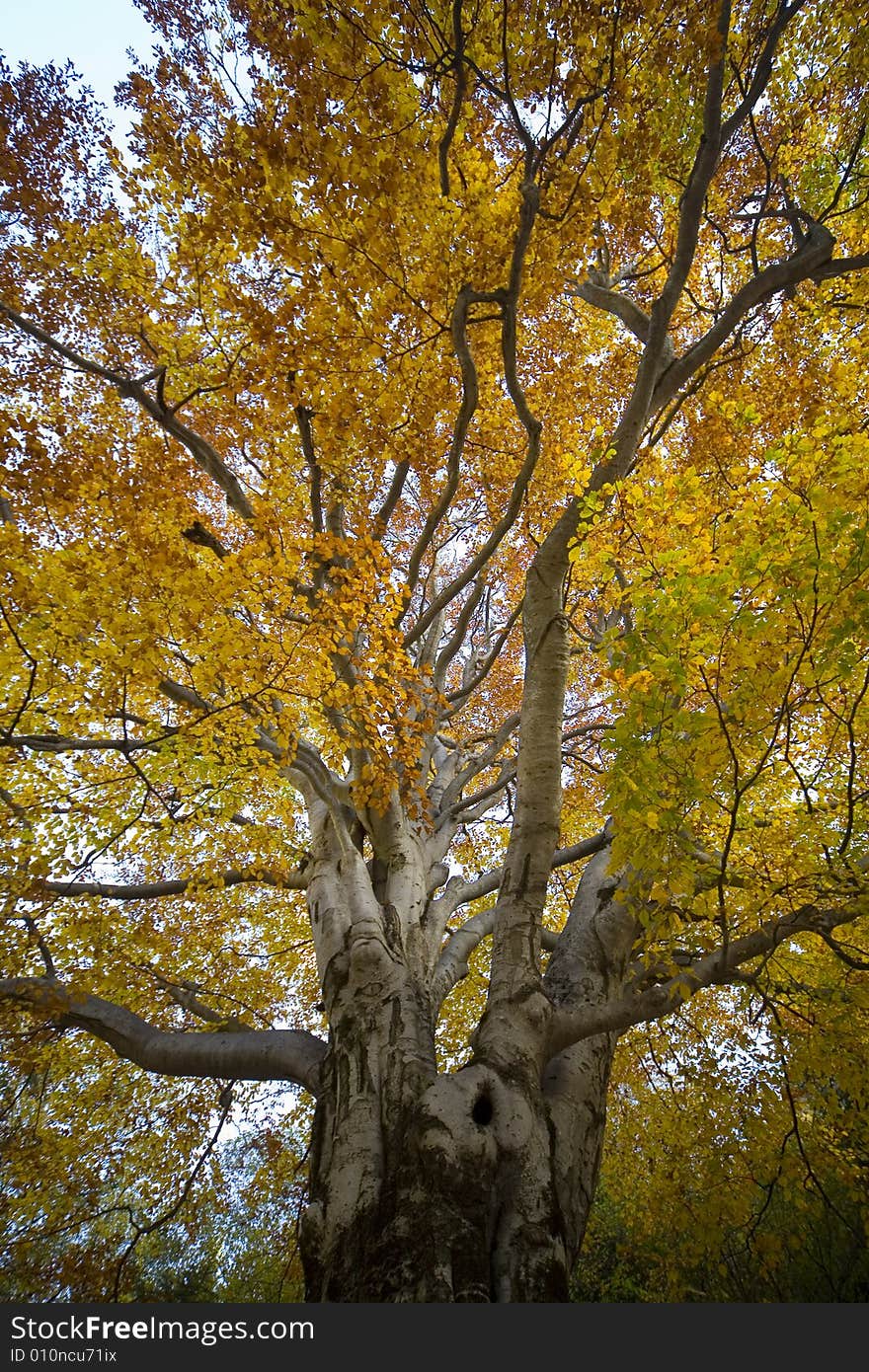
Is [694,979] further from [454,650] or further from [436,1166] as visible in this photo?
[454,650]

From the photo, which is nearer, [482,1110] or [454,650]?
[482,1110]

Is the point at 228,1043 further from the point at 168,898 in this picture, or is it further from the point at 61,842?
the point at 168,898

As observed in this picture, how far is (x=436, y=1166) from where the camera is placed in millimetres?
2902

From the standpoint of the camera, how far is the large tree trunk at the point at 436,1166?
8.87ft

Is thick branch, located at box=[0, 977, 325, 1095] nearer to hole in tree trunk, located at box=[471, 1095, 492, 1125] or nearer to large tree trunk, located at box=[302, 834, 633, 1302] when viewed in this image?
large tree trunk, located at box=[302, 834, 633, 1302]

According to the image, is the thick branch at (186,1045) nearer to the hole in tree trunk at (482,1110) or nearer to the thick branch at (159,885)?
the thick branch at (159,885)

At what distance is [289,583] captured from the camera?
511 centimetres

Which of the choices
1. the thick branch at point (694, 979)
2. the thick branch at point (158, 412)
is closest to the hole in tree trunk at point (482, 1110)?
the thick branch at point (694, 979)

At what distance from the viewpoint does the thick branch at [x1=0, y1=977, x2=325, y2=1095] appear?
12.3ft

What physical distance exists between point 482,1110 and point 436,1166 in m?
0.42

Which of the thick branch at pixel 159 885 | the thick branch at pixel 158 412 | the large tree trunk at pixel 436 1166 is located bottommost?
the large tree trunk at pixel 436 1166

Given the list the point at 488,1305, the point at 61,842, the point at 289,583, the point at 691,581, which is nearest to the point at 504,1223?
the point at 488,1305

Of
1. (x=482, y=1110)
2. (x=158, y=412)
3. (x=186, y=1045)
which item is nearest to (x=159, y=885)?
(x=186, y=1045)

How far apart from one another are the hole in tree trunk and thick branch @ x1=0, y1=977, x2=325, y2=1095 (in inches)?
38.9
